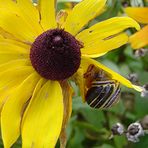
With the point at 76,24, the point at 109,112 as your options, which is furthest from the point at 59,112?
the point at 109,112

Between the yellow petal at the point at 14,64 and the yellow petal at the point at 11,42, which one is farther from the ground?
the yellow petal at the point at 11,42

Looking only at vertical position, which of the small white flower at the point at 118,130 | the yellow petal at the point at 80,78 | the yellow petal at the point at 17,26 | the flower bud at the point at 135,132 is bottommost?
the small white flower at the point at 118,130

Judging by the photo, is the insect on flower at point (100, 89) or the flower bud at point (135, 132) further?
the flower bud at point (135, 132)

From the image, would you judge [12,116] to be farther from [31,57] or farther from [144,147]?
[144,147]

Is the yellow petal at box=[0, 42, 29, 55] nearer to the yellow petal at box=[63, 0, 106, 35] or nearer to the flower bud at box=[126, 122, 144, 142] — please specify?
the yellow petal at box=[63, 0, 106, 35]

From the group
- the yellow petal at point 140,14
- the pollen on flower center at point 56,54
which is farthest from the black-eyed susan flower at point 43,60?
the yellow petal at point 140,14

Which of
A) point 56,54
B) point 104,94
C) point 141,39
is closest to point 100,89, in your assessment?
point 104,94

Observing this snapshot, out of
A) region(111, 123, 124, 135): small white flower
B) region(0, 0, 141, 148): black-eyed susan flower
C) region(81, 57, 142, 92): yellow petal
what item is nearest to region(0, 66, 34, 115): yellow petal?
region(0, 0, 141, 148): black-eyed susan flower

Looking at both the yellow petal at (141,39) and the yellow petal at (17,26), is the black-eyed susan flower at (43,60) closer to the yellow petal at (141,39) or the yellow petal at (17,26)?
the yellow petal at (17,26)
